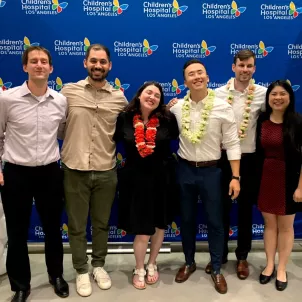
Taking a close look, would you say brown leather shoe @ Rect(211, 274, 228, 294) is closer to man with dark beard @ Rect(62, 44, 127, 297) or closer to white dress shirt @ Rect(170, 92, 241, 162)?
man with dark beard @ Rect(62, 44, 127, 297)

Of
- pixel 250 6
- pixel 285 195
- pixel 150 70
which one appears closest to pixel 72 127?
pixel 150 70

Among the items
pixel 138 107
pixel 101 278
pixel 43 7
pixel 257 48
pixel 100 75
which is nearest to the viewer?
pixel 100 75

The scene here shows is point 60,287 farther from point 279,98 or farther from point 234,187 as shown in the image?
point 279,98

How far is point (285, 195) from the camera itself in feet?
8.66

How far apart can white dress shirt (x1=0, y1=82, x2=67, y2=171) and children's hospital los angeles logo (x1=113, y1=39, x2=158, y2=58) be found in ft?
3.18

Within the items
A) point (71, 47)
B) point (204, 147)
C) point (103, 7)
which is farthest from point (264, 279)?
point (103, 7)

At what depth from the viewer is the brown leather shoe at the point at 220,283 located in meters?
2.73

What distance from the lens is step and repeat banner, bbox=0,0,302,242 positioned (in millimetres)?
3104

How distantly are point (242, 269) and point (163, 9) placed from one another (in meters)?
2.27

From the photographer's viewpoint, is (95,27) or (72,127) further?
(95,27)

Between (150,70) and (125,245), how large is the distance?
165 cm

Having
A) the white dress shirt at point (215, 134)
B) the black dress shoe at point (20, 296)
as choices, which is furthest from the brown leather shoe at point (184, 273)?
the black dress shoe at point (20, 296)

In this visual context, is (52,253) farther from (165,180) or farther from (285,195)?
(285,195)

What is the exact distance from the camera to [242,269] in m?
2.98
